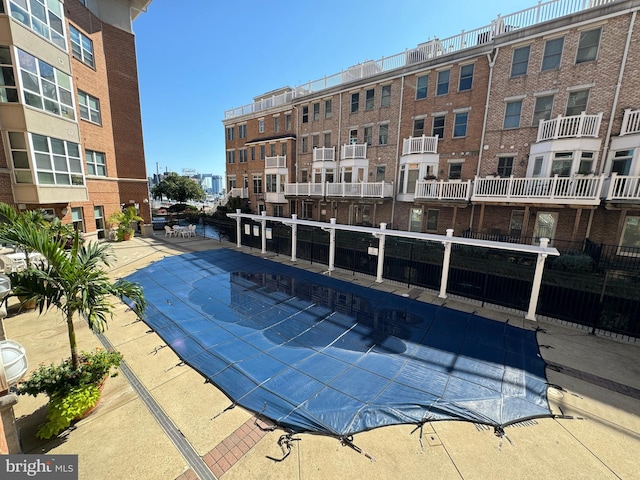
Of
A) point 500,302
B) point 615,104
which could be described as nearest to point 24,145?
point 500,302

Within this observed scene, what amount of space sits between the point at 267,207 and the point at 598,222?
25496 mm

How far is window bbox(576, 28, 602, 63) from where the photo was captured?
1294cm

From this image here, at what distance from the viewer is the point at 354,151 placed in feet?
69.1

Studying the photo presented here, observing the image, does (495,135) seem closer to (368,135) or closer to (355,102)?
(368,135)

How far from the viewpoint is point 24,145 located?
12406mm

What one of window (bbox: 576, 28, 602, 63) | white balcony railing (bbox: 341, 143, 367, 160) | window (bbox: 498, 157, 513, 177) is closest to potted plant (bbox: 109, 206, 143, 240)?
white balcony railing (bbox: 341, 143, 367, 160)

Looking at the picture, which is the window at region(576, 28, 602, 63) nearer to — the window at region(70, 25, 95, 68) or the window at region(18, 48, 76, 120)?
the window at region(18, 48, 76, 120)

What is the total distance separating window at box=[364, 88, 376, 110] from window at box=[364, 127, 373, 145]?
1.55 m

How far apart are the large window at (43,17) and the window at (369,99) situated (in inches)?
749

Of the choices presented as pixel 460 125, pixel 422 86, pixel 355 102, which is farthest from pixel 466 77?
pixel 355 102

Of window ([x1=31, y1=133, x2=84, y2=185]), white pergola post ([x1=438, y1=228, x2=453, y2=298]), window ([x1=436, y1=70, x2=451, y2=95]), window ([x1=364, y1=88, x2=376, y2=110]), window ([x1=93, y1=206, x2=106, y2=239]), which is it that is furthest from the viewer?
window ([x1=364, y1=88, x2=376, y2=110])

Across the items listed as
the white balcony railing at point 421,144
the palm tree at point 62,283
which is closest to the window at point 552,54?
the white balcony railing at point 421,144

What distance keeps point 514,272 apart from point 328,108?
1923cm

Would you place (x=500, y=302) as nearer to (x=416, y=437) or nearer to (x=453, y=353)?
(x=453, y=353)
